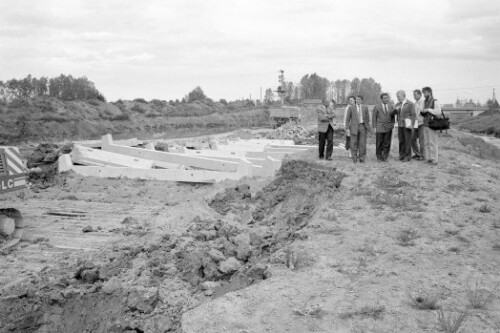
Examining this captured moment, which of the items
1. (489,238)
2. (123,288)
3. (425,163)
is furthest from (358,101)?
(123,288)

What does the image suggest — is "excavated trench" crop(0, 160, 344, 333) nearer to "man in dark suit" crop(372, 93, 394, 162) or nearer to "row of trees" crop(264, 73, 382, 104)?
"man in dark suit" crop(372, 93, 394, 162)

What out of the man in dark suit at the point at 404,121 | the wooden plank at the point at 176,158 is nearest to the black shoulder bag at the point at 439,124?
the man in dark suit at the point at 404,121

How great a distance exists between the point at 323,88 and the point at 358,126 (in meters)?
73.9

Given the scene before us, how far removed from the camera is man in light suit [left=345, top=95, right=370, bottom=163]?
9.38 m

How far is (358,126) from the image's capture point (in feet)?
30.9

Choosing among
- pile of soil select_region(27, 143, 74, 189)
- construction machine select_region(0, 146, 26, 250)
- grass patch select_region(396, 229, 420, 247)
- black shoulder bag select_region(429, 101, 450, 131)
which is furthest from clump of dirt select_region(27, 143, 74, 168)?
grass patch select_region(396, 229, 420, 247)

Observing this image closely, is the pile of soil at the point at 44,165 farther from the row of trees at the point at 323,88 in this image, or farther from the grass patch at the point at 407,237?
the row of trees at the point at 323,88

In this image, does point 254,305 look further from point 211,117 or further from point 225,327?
point 211,117

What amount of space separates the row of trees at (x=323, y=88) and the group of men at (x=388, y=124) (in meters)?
67.8

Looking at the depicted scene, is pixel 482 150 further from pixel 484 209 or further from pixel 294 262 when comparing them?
pixel 294 262

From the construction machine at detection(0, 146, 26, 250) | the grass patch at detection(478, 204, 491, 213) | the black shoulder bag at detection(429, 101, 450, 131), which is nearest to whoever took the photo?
the grass patch at detection(478, 204, 491, 213)

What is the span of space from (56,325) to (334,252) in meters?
2.98

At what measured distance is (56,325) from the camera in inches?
180

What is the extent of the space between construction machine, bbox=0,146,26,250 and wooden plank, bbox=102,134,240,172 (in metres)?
4.85
